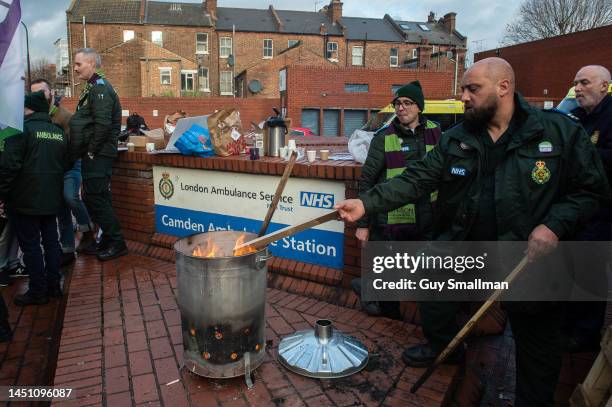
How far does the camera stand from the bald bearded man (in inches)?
89.0

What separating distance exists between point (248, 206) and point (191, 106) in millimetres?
26502

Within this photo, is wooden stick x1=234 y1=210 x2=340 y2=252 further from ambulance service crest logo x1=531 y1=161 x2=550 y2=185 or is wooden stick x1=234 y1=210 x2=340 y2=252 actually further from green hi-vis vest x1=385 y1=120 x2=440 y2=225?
ambulance service crest logo x1=531 y1=161 x2=550 y2=185

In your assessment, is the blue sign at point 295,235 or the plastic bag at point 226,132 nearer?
the blue sign at point 295,235

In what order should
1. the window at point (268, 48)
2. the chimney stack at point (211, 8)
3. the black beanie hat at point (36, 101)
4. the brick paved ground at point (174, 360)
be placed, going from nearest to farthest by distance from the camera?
the brick paved ground at point (174, 360) → the black beanie hat at point (36, 101) → the chimney stack at point (211, 8) → the window at point (268, 48)

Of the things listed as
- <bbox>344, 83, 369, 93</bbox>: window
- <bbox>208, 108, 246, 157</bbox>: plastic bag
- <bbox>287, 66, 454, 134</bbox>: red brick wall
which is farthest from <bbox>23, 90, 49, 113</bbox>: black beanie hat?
<bbox>344, 83, 369, 93</bbox>: window

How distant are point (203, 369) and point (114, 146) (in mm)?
3032

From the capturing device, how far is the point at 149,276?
14.6ft

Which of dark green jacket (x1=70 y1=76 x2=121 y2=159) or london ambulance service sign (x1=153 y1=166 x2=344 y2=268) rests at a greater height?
dark green jacket (x1=70 y1=76 x2=121 y2=159)

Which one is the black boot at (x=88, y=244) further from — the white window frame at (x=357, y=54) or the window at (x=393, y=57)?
the window at (x=393, y=57)

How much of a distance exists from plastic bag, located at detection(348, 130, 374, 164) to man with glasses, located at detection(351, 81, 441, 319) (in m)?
0.49

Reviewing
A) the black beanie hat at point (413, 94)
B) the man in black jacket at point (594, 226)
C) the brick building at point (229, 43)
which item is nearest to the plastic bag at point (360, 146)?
the black beanie hat at point (413, 94)

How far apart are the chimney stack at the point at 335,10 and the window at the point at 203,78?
48.2 feet

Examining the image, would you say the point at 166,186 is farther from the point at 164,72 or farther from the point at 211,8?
the point at 211,8

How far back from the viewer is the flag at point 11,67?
9.34 feet
